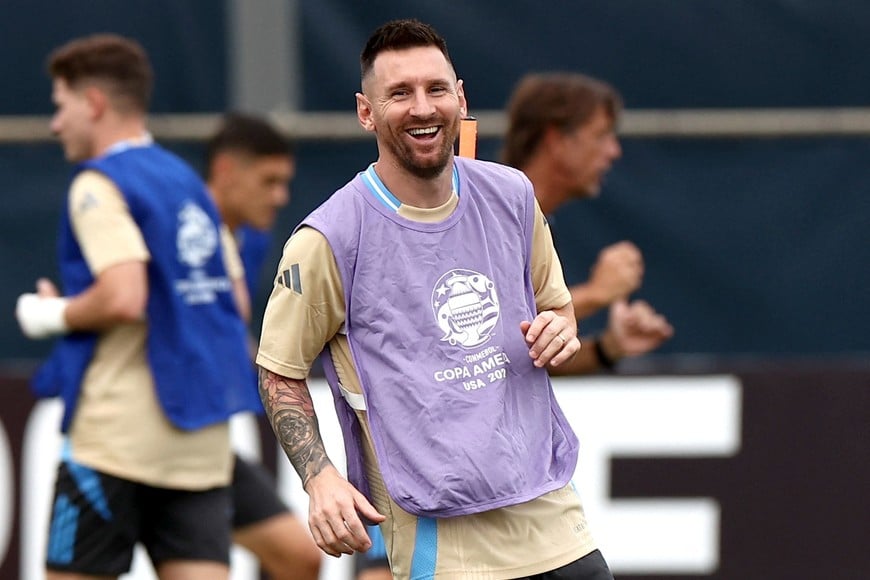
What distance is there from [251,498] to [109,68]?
62.6 inches

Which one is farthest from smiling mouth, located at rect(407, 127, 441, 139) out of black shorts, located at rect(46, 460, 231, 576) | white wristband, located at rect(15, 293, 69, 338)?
black shorts, located at rect(46, 460, 231, 576)

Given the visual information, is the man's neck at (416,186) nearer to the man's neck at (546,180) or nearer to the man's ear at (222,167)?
the man's neck at (546,180)

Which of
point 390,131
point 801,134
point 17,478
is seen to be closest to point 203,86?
point 17,478

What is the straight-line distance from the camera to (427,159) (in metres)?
3.57

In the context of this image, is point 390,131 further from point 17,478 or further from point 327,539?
point 17,478

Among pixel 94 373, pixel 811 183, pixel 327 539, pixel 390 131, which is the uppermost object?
pixel 811 183

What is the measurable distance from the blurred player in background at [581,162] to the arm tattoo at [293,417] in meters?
1.78

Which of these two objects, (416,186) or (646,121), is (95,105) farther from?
(646,121)

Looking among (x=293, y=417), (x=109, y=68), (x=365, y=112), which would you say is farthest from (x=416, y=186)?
(x=109, y=68)

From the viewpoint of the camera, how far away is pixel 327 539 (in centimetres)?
341

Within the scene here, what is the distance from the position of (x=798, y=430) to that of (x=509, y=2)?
8.46 ft

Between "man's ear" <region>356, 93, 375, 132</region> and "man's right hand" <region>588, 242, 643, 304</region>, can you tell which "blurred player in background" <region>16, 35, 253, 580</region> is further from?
"man's ear" <region>356, 93, 375, 132</region>

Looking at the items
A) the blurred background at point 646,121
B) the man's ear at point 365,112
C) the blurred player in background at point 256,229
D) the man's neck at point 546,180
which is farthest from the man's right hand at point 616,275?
the blurred background at point 646,121

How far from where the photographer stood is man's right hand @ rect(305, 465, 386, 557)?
133 inches
